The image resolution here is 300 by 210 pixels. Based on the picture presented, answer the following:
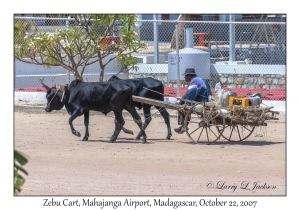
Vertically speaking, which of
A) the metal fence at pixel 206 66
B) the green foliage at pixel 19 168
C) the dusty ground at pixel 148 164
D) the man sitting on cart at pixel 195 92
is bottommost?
the dusty ground at pixel 148 164

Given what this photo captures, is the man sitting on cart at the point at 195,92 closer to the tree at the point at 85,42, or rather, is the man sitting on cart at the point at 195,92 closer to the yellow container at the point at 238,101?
the yellow container at the point at 238,101

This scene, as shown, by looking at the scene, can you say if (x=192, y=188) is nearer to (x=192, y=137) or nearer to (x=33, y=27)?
(x=192, y=137)

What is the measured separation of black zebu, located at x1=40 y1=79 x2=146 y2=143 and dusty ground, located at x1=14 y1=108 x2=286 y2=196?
47 centimetres

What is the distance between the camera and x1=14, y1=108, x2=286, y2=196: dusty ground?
998cm

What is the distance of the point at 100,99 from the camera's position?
14281 mm

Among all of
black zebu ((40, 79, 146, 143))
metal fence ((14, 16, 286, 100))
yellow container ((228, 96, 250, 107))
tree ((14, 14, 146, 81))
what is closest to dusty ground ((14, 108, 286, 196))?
black zebu ((40, 79, 146, 143))

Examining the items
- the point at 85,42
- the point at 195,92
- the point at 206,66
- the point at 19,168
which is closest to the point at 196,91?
the point at 195,92

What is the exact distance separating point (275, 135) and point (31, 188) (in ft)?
22.1

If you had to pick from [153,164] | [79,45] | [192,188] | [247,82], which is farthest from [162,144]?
[247,82]

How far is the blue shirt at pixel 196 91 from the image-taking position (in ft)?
46.8

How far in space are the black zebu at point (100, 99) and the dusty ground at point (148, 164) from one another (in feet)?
1.54

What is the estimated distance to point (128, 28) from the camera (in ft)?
59.4

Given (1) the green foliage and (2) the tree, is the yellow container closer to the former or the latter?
(2) the tree

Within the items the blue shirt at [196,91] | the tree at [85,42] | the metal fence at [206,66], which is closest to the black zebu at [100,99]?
the blue shirt at [196,91]
